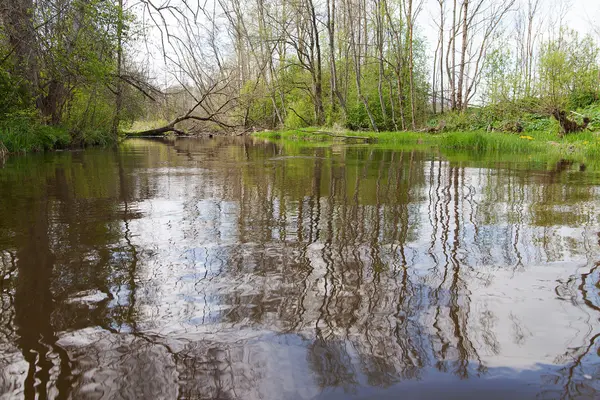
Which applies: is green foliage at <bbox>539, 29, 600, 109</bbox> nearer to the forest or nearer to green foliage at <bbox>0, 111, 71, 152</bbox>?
the forest

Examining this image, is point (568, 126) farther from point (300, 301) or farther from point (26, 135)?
point (26, 135)

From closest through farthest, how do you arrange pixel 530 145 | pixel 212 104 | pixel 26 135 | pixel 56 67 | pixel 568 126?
pixel 56 67 → pixel 212 104 → pixel 26 135 → pixel 530 145 → pixel 568 126

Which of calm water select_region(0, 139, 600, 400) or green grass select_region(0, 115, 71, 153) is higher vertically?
green grass select_region(0, 115, 71, 153)

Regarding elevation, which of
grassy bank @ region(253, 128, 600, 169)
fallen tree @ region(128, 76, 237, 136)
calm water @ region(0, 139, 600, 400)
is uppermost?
fallen tree @ region(128, 76, 237, 136)

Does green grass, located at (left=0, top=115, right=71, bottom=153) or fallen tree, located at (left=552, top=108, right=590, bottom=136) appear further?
fallen tree, located at (left=552, top=108, right=590, bottom=136)

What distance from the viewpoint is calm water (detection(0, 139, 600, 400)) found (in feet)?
4.01

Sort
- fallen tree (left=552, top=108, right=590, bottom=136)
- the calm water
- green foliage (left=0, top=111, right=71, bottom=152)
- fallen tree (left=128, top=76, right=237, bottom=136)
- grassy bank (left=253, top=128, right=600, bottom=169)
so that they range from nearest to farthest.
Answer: the calm water
fallen tree (left=128, top=76, right=237, bottom=136)
grassy bank (left=253, top=128, right=600, bottom=169)
green foliage (left=0, top=111, right=71, bottom=152)
fallen tree (left=552, top=108, right=590, bottom=136)

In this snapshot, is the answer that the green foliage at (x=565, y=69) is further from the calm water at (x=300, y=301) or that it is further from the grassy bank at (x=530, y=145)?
the calm water at (x=300, y=301)

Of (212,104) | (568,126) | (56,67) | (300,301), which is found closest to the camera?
(300,301)

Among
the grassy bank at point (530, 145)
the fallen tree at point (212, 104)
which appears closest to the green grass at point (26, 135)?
the fallen tree at point (212, 104)

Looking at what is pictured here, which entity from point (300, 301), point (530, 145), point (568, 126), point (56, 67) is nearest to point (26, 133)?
point (56, 67)

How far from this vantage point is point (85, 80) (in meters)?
10.6

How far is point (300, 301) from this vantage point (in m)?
1.73

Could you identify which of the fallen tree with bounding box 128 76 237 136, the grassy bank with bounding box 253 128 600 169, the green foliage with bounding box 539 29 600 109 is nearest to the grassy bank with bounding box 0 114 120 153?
the fallen tree with bounding box 128 76 237 136
